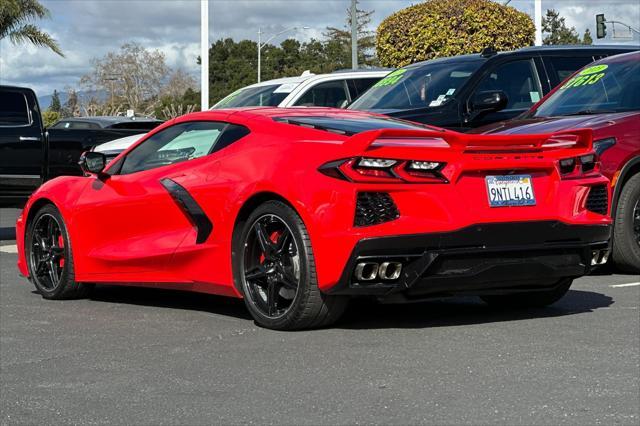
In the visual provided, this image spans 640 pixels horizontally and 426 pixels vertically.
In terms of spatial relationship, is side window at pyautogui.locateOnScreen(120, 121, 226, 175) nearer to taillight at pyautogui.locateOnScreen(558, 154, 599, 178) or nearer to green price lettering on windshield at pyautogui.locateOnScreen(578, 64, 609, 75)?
taillight at pyautogui.locateOnScreen(558, 154, 599, 178)

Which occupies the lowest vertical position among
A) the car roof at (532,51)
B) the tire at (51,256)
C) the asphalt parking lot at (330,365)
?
the asphalt parking lot at (330,365)

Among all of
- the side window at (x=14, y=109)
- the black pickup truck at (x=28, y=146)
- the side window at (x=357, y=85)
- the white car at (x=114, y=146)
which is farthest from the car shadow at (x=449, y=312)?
the side window at (x=14, y=109)

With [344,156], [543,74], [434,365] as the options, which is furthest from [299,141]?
[543,74]

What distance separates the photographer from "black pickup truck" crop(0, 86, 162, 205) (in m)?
15.2

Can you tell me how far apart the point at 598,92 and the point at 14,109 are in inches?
322

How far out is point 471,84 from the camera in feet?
40.3

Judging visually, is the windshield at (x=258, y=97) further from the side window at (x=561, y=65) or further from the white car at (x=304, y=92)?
the side window at (x=561, y=65)

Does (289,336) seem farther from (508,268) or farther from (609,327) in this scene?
(609,327)

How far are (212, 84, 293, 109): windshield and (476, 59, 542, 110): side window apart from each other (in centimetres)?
305

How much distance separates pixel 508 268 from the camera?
6992mm

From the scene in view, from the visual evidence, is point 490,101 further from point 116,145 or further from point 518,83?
point 116,145

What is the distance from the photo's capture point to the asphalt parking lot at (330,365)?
17.2ft

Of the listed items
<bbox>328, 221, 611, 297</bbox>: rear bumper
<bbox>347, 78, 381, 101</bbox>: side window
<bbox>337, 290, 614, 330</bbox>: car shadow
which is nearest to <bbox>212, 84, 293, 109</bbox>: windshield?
<bbox>347, 78, 381, 101</bbox>: side window

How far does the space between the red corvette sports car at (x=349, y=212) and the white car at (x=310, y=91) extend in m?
6.41
